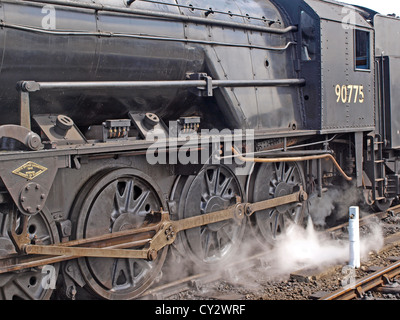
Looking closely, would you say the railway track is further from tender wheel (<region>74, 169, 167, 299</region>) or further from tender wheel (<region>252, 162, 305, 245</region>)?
tender wheel (<region>252, 162, 305, 245</region>)

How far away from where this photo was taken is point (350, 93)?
7023mm

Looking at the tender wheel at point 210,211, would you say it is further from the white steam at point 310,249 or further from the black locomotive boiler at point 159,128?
the white steam at point 310,249

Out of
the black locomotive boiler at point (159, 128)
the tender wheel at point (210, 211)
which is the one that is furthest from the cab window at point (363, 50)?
the tender wheel at point (210, 211)

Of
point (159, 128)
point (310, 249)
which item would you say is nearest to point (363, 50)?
point (310, 249)

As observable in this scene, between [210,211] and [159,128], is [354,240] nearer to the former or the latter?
[210,211]

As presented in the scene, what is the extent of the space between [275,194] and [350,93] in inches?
72.8

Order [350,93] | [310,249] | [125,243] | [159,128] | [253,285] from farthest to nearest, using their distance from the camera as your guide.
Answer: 1. [350,93]
2. [310,249]
3. [253,285]
4. [159,128]
5. [125,243]

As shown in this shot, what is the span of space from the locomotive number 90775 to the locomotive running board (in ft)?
6.95

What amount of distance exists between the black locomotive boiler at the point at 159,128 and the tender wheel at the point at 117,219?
0.04 ft

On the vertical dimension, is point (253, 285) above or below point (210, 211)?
below

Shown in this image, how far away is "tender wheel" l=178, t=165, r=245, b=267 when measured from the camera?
541 centimetres

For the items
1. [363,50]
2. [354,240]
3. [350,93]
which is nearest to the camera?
[354,240]

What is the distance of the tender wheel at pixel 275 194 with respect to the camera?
6.30 metres

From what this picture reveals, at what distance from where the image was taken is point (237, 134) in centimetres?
553
